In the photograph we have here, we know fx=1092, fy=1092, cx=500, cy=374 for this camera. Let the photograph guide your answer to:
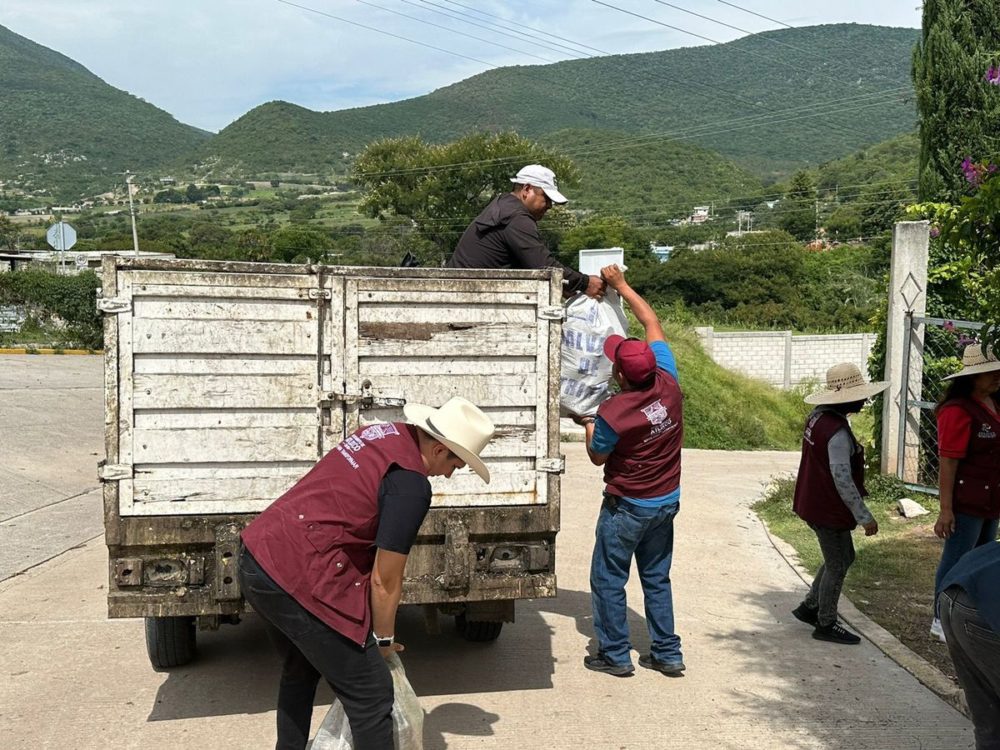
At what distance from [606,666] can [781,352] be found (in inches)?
1002

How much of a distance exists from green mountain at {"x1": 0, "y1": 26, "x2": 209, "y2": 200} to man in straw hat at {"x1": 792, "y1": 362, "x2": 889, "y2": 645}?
144 m

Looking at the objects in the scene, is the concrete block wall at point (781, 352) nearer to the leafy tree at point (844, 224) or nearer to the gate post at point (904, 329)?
the gate post at point (904, 329)

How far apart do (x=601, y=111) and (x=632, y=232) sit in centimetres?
7382

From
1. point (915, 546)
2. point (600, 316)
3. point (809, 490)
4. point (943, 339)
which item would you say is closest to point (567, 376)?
point (600, 316)

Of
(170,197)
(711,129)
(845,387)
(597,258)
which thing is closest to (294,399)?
(845,387)

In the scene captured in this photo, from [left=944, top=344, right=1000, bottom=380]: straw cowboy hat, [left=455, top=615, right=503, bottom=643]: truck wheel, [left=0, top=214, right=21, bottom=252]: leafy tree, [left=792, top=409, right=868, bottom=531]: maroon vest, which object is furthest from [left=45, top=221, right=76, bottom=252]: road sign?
[left=0, top=214, right=21, bottom=252]: leafy tree

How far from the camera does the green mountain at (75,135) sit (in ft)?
482

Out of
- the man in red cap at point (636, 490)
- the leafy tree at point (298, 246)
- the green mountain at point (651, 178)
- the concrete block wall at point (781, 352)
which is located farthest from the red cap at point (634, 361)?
the green mountain at point (651, 178)

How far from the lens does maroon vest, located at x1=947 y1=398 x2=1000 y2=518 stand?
5922 mm

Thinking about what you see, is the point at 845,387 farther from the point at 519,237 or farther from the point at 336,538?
the point at 336,538

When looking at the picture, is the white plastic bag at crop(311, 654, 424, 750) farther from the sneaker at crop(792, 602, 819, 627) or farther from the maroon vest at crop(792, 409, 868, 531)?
the sneaker at crop(792, 602, 819, 627)

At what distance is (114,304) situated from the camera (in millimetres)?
4863

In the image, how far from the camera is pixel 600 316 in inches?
241

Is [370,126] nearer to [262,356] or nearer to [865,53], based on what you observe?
[865,53]
